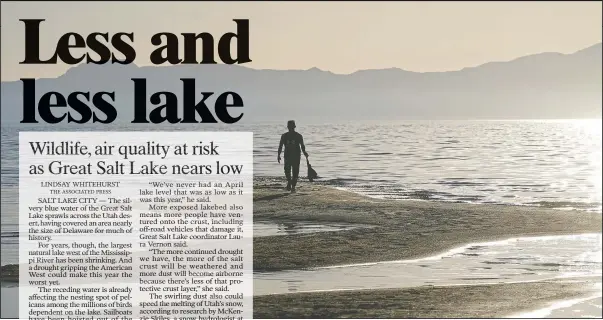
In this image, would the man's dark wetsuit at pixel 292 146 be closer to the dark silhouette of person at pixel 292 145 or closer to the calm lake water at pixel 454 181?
the dark silhouette of person at pixel 292 145

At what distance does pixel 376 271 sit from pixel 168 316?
4192 millimetres

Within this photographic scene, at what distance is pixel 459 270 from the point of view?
1702 cm

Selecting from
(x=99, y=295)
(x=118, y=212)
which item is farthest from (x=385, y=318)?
(x=118, y=212)

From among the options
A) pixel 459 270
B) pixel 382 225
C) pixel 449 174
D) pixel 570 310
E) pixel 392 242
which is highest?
pixel 449 174

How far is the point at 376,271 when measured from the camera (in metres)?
17.0

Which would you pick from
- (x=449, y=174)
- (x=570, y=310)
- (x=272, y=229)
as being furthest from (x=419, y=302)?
(x=449, y=174)

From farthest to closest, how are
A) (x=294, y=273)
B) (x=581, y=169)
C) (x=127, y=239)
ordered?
(x=581, y=169) → (x=127, y=239) → (x=294, y=273)

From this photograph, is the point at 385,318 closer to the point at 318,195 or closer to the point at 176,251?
the point at 176,251

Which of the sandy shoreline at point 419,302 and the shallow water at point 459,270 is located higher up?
the shallow water at point 459,270

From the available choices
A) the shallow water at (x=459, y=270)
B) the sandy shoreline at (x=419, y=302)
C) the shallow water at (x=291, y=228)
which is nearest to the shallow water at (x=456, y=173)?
the shallow water at (x=291, y=228)

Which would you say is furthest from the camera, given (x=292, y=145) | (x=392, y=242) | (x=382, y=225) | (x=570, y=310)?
(x=292, y=145)

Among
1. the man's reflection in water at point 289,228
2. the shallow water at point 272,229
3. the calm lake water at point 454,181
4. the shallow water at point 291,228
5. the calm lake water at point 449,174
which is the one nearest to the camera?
the calm lake water at point 454,181

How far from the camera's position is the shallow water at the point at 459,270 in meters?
15.8

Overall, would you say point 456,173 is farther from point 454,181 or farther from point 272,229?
point 272,229
